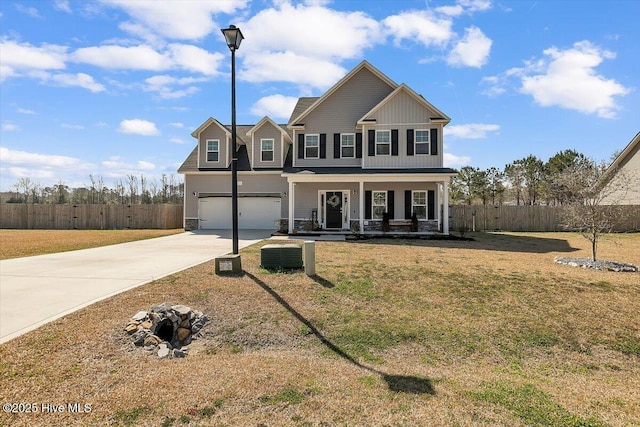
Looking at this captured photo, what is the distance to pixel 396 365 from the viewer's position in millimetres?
4395

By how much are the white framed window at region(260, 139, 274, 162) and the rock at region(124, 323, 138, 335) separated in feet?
53.4

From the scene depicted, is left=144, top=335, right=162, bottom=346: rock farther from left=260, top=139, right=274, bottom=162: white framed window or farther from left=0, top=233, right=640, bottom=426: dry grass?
left=260, top=139, right=274, bottom=162: white framed window

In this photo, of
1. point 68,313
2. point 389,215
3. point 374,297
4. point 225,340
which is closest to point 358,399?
point 225,340

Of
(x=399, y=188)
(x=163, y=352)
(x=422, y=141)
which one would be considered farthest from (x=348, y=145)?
(x=163, y=352)

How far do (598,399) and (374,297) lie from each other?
3.57 m

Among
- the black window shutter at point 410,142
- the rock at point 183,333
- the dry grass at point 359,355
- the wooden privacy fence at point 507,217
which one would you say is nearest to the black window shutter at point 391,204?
the black window shutter at point 410,142

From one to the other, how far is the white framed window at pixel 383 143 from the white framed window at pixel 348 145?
1.40m

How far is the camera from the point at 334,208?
19.1m

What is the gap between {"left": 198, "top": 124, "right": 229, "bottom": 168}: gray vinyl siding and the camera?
2094 centimetres

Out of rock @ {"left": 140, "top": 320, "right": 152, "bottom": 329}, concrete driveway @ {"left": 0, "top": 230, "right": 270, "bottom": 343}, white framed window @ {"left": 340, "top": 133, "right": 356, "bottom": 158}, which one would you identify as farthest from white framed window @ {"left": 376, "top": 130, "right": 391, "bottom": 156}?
rock @ {"left": 140, "top": 320, "right": 152, "bottom": 329}

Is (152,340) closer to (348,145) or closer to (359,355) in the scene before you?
(359,355)

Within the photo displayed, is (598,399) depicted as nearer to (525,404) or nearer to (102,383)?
(525,404)

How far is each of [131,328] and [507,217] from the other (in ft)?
73.7

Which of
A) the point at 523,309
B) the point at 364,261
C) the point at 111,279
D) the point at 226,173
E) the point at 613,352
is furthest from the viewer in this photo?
the point at 226,173
